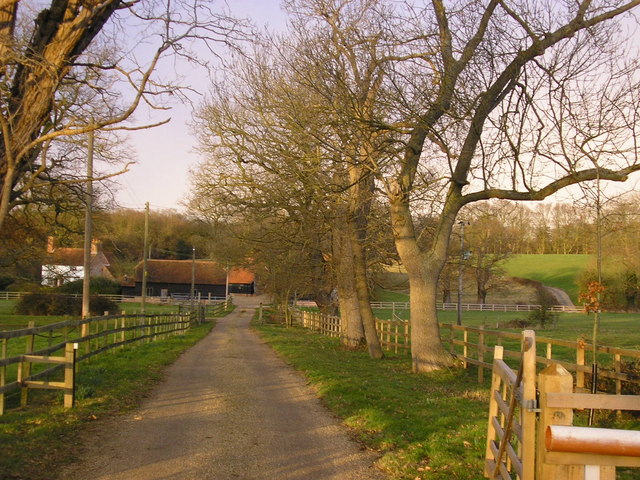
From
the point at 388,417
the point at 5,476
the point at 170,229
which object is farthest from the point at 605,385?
the point at 170,229

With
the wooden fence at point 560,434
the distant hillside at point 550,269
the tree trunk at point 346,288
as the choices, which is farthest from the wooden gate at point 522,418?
the distant hillside at point 550,269

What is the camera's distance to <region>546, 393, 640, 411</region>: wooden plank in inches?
152

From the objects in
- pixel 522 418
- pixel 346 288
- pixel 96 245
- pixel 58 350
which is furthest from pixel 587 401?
pixel 96 245

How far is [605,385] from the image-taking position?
10977 mm

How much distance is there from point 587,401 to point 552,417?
0.75 ft

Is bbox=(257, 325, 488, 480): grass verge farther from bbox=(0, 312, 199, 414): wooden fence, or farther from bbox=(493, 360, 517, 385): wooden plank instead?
bbox=(0, 312, 199, 414): wooden fence

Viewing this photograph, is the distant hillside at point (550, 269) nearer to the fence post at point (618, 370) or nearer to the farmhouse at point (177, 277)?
the farmhouse at point (177, 277)

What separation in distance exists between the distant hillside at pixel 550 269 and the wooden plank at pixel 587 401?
7404 centimetres

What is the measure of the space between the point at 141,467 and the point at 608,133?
9.23 meters

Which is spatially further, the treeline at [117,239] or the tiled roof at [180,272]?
the tiled roof at [180,272]

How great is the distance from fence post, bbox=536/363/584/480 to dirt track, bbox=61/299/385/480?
10.2ft

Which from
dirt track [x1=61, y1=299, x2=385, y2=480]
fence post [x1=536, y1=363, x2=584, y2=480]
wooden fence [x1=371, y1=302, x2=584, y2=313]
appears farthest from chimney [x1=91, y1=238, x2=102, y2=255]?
fence post [x1=536, y1=363, x2=584, y2=480]

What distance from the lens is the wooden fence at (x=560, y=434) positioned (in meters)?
3.29

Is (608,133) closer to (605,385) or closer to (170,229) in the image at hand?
(605,385)
